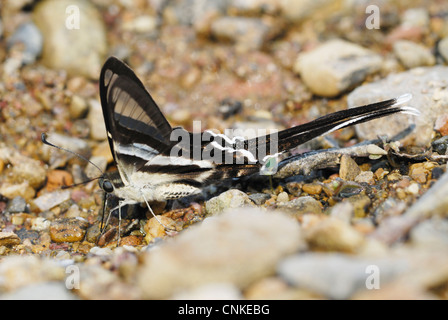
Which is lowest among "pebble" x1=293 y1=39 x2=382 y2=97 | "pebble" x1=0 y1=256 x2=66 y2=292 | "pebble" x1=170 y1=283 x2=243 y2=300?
"pebble" x1=170 y1=283 x2=243 y2=300

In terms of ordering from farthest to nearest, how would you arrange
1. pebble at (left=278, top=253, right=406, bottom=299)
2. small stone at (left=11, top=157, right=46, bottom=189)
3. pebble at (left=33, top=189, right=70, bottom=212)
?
small stone at (left=11, top=157, right=46, bottom=189) < pebble at (left=33, top=189, right=70, bottom=212) < pebble at (left=278, top=253, right=406, bottom=299)

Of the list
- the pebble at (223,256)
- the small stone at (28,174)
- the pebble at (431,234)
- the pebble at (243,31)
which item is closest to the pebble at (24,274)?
the pebble at (223,256)

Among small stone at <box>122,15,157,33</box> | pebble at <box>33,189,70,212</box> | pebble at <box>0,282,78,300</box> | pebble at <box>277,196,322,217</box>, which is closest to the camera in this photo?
pebble at <box>0,282,78,300</box>

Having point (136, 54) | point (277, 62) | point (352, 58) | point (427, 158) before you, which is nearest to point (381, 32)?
point (352, 58)

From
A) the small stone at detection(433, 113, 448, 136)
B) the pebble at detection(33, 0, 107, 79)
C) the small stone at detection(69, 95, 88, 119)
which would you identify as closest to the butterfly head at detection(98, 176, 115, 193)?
the small stone at detection(69, 95, 88, 119)

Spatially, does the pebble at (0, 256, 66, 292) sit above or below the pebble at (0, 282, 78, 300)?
above

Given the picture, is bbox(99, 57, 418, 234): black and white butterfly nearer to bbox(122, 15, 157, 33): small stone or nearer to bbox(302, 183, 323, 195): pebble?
bbox(302, 183, 323, 195): pebble
